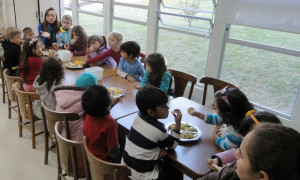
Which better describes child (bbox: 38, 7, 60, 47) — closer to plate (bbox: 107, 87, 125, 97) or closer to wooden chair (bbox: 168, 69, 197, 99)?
plate (bbox: 107, 87, 125, 97)

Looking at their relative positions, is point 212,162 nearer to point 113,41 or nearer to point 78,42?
point 113,41

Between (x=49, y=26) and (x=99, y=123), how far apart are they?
3.25 m

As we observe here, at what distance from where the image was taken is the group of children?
83 centimetres

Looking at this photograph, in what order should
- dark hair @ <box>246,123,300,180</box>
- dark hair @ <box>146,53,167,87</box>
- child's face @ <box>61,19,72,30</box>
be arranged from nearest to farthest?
1. dark hair @ <box>246,123,300,180</box>
2. dark hair @ <box>146,53,167,87</box>
3. child's face @ <box>61,19,72,30</box>

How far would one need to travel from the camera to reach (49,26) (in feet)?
14.2

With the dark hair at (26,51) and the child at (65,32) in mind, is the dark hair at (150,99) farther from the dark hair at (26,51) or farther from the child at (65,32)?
the child at (65,32)

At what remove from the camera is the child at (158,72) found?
2504 millimetres

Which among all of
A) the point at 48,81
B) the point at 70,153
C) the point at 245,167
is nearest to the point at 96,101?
the point at 70,153

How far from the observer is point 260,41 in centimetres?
297

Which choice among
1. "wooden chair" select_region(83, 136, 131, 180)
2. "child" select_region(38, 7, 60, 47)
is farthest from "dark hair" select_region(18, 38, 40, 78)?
"wooden chair" select_region(83, 136, 131, 180)

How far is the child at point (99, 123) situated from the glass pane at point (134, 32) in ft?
9.02

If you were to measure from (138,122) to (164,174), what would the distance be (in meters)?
0.42

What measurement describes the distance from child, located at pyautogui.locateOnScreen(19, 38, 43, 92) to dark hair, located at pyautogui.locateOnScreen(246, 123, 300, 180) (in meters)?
2.60

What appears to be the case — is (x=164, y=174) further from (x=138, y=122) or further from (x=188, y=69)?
(x=188, y=69)
